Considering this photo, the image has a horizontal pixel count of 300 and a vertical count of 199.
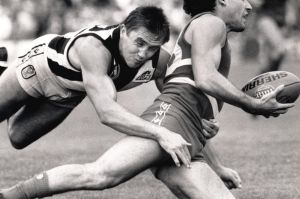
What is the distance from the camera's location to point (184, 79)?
5219mm

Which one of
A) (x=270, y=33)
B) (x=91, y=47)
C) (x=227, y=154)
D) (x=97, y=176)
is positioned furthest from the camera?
(x=270, y=33)

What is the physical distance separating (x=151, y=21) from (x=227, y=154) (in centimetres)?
463

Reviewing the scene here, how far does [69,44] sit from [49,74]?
34cm

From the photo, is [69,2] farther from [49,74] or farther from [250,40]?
[49,74]

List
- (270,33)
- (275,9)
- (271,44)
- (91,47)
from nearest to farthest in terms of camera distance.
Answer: (91,47) → (275,9) → (271,44) → (270,33)

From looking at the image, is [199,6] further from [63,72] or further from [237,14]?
[63,72]

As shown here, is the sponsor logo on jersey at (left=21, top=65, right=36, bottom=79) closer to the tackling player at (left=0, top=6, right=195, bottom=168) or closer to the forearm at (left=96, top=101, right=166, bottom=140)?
the tackling player at (left=0, top=6, right=195, bottom=168)

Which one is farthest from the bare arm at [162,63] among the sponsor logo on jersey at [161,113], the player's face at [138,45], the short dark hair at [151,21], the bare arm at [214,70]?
the sponsor logo on jersey at [161,113]

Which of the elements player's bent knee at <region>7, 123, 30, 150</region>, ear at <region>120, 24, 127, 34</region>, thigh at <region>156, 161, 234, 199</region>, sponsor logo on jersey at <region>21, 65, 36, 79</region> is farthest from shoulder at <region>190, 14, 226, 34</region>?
player's bent knee at <region>7, 123, 30, 150</region>

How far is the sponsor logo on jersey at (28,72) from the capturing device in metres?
6.14

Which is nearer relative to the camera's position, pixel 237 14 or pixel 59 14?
pixel 237 14

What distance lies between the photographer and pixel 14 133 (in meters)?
6.39

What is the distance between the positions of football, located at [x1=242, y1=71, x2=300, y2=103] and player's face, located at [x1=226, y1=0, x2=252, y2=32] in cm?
36

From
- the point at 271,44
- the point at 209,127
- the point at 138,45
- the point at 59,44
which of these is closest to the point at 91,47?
the point at 138,45
